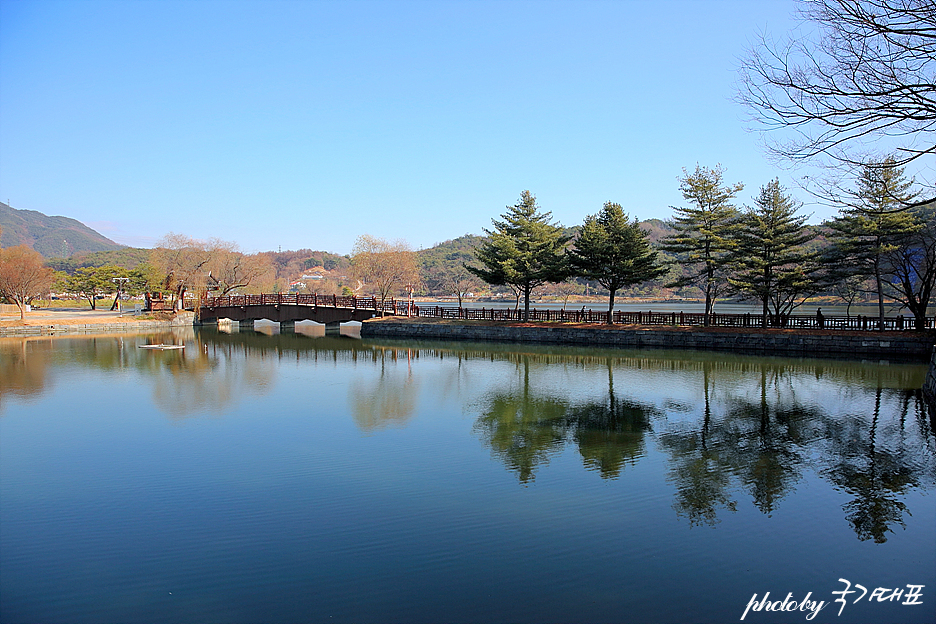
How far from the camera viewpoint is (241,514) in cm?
757

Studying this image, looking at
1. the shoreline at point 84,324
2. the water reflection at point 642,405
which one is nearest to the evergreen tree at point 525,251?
the water reflection at point 642,405

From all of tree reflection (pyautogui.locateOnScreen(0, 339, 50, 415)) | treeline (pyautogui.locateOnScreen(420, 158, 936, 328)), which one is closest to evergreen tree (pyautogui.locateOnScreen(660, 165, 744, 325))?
treeline (pyautogui.locateOnScreen(420, 158, 936, 328))

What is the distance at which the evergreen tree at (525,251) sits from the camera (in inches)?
1382

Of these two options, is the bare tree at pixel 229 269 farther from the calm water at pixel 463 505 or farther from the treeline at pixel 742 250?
the calm water at pixel 463 505

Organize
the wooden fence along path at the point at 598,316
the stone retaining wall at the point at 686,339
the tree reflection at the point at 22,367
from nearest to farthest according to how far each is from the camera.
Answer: the tree reflection at the point at 22,367, the stone retaining wall at the point at 686,339, the wooden fence along path at the point at 598,316

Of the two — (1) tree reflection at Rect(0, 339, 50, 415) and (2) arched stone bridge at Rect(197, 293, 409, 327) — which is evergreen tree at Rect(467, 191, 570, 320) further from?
(1) tree reflection at Rect(0, 339, 50, 415)

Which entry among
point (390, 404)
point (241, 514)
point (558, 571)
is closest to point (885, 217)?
point (390, 404)

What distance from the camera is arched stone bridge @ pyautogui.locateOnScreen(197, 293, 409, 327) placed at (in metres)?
42.4

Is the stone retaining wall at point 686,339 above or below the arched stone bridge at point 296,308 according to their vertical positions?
below

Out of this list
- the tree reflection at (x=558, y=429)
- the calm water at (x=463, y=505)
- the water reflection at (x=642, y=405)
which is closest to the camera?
the calm water at (x=463, y=505)

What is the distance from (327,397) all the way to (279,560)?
10.4 m

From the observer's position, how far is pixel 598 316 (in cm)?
3781

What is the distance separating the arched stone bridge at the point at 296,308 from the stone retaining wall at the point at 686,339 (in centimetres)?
395

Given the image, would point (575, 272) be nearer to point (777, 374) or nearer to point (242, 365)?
point (777, 374)
